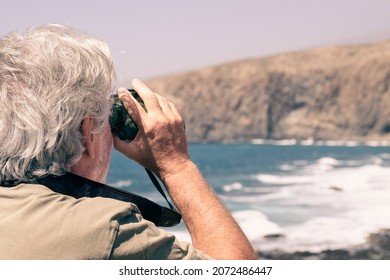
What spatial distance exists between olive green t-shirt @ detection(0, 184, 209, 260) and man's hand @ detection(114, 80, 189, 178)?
0.24 meters

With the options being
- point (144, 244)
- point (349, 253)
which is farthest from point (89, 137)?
point (349, 253)

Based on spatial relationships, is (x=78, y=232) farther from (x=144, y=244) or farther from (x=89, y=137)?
(x=89, y=137)

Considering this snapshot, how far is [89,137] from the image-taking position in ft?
4.55

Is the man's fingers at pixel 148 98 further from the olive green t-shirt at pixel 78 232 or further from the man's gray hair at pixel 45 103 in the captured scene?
the olive green t-shirt at pixel 78 232

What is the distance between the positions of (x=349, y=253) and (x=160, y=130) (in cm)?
1403

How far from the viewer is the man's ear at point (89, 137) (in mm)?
1367

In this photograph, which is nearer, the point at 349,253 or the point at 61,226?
the point at 61,226

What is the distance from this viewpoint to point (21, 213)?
124cm

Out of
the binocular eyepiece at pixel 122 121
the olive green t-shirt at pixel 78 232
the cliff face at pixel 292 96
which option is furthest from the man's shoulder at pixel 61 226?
the cliff face at pixel 292 96

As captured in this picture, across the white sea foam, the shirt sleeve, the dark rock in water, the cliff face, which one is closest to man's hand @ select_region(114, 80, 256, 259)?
the shirt sleeve

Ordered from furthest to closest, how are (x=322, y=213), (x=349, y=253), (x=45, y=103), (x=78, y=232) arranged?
(x=322, y=213) < (x=349, y=253) < (x=45, y=103) < (x=78, y=232)

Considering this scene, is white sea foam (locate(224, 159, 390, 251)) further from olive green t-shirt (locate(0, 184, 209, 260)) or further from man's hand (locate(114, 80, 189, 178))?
olive green t-shirt (locate(0, 184, 209, 260))

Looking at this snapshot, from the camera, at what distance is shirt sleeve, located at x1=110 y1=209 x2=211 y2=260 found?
1206 millimetres
